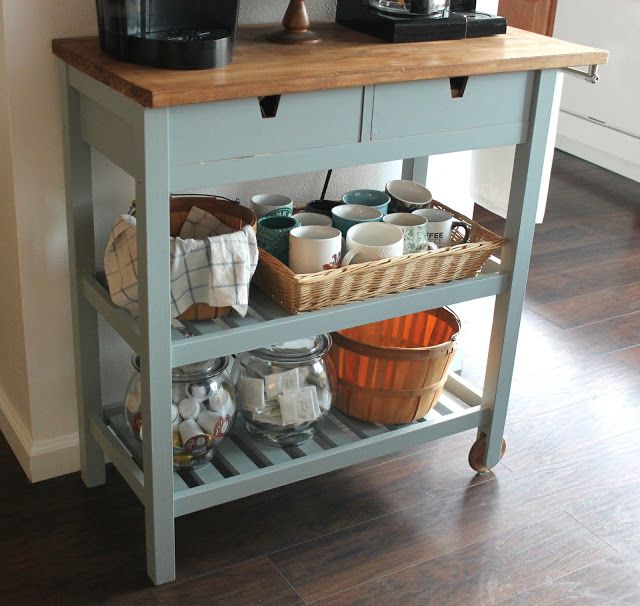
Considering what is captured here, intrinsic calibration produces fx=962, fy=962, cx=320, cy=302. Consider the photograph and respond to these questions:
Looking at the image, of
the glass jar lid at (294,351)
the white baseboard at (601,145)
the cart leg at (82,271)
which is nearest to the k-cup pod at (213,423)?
the glass jar lid at (294,351)

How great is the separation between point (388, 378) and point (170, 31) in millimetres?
820

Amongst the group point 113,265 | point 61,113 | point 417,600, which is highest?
point 61,113

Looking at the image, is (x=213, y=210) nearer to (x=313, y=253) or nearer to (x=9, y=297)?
(x=313, y=253)

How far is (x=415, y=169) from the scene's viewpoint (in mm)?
2256

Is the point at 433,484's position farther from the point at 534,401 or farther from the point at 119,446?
the point at 119,446

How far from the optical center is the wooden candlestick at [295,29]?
1.72m

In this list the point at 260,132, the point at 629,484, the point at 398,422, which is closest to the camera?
the point at 260,132

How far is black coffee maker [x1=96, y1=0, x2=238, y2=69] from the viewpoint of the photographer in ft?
4.85

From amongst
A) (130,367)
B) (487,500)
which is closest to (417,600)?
(487,500)

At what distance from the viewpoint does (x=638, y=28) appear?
3801 mm

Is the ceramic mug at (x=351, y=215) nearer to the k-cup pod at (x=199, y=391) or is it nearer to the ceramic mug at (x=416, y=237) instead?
the ceramic mug at (x=416, y=237)

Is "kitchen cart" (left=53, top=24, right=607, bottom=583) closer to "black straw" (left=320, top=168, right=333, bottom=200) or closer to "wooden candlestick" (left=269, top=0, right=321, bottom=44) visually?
"wooden candlestick" (left=269, top=0, right=321, bottom=44)

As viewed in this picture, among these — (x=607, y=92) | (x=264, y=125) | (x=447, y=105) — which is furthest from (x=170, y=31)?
(x=607, y=92)

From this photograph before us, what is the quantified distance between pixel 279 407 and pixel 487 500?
52 cm
